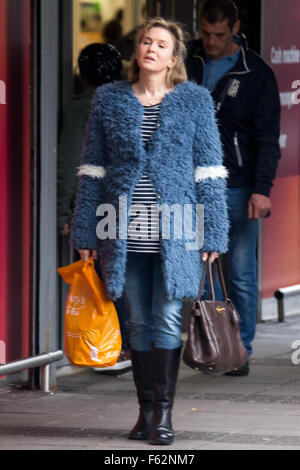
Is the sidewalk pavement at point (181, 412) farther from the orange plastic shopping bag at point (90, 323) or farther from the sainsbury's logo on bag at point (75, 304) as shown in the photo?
the sainsbury's logo on bag at point (75, 304)

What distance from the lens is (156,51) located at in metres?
5.46

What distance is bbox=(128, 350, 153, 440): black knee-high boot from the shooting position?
5.56 metres

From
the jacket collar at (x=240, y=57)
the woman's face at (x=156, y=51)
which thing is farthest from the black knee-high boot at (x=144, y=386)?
the jacket collar at (x=240, y=57)

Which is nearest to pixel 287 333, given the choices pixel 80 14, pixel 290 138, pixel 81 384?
pixel 290 138

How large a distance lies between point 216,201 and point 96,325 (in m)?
0.87

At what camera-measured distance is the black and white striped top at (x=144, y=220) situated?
5.41 metres

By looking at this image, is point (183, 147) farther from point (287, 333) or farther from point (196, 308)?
point (287, 333)

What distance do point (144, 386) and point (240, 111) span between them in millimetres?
2257

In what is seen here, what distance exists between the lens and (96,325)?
5.72 metres

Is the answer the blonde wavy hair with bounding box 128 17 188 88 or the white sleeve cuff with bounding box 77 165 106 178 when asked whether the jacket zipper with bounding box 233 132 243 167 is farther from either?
the white sleeve cuff with bounding box 77 165 106 178

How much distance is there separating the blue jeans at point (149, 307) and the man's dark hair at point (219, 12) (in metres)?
2.21

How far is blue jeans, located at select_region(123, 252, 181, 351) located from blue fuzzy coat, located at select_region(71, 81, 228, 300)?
2.7 inches

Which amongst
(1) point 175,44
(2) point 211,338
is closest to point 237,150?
(1) point 175,44

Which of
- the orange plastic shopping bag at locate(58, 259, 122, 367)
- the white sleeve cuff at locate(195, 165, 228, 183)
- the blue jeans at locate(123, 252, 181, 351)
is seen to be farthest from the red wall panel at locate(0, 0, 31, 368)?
the white sleeve cuff at locate(195, 165, 228, 183)
